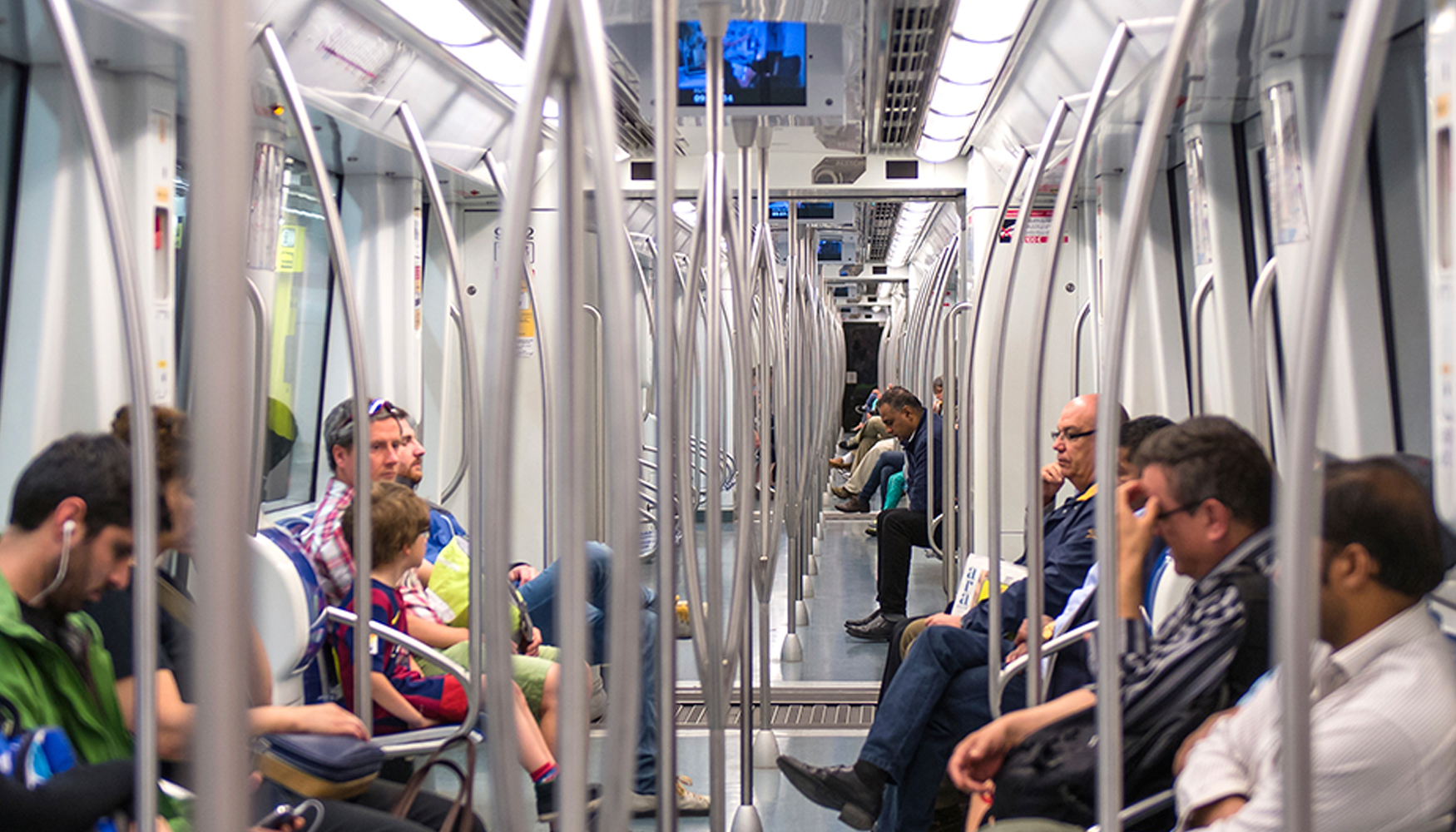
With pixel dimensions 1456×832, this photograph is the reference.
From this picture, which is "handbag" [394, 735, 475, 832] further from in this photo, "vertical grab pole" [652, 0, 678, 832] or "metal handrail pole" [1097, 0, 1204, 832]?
"metal handrail pole" [1097, 0, 1204, 832]

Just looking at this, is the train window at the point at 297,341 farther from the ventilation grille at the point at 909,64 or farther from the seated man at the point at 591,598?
the ventilation grille at the point at 909,64

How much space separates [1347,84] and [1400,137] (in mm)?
2486

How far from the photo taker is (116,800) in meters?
1.54

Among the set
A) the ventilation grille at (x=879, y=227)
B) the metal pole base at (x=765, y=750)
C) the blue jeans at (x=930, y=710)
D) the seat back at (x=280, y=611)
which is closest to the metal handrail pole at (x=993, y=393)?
the blue jeans at (x=930, y=710)

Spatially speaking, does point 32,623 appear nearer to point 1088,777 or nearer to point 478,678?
point 478,678

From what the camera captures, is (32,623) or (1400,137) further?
(1400,137)

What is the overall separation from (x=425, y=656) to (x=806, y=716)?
2.06 metres

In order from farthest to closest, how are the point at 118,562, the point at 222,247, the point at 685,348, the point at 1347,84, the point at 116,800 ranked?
the point at 685,348
the point at 118,562
the point at 116,800
the point at 1347,84
the point at 222,247

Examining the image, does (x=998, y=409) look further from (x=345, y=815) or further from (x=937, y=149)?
(x=937, y=149)

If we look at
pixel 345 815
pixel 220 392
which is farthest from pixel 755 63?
pixel 220 392

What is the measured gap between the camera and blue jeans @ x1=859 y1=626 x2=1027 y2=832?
8.90 ft

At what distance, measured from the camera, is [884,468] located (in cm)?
965

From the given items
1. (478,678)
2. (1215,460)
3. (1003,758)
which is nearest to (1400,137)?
(1215,460)

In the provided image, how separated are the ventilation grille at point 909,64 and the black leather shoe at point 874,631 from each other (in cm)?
229
